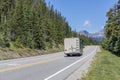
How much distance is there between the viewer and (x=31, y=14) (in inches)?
2475

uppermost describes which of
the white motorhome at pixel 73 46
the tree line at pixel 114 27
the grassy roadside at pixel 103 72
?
the tree line at pixel 114 27

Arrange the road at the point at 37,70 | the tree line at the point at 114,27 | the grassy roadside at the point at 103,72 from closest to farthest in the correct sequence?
the road at the point at 37,70
the grassy roadside at the point at 103,72
the tree line at the point at 114,27

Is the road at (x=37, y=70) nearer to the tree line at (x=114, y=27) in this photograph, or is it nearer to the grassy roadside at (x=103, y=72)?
the grassy roadside at (x=103, y=72)

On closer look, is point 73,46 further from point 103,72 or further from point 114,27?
point 103,72

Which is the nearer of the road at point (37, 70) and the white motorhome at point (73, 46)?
the road at point (37, 70)

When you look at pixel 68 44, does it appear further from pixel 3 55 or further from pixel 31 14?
pixel 31 14

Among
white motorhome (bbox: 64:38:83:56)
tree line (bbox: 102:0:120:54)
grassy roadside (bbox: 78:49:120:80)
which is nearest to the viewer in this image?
grassy roadside (bbox: 78:49:120:80)

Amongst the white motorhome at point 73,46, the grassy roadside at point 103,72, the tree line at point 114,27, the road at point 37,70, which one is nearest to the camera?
the road at point 37,70

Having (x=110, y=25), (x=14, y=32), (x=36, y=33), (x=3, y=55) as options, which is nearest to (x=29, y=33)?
(x=36, y=33)

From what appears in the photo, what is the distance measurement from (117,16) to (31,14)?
19.4 meters

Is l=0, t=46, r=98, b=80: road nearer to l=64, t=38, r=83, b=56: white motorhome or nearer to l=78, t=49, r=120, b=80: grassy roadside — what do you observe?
l=78, t=49, r=120, b=80: grassy roadside

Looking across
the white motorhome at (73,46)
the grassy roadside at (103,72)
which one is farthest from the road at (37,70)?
the white motorhome at (73,46)

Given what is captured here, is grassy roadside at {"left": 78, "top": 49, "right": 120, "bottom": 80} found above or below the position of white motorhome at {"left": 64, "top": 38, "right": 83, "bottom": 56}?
below

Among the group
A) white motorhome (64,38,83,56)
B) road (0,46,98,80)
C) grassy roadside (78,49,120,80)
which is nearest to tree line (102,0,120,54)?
white motorhome (64,38,83,56)
